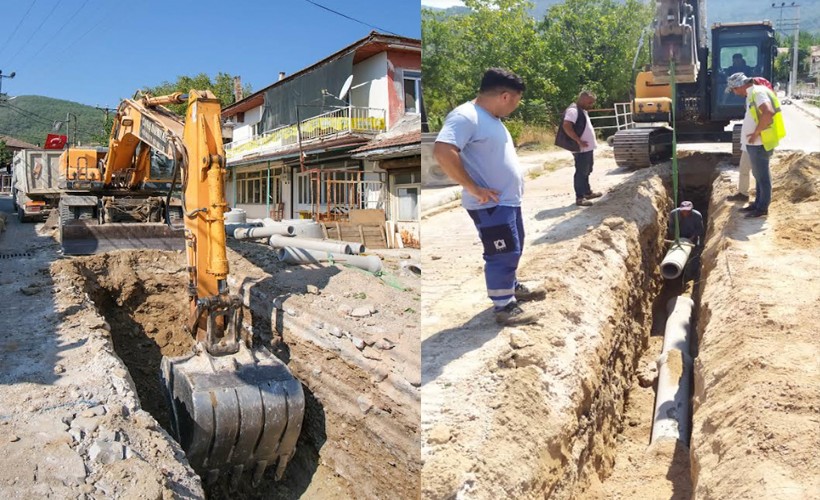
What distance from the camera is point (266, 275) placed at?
8.31 metres

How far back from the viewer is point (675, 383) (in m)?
4.64

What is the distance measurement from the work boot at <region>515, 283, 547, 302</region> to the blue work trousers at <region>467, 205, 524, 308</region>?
44 cm

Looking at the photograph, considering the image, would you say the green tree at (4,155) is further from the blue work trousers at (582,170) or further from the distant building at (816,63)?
the blue work trousers at (582,170)

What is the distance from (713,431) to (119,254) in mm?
7680

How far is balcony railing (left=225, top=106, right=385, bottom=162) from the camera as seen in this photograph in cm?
1556

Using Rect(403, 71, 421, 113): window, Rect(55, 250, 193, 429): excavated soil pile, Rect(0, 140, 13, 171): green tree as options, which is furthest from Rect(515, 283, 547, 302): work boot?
Rect(0, 140, 13, 171): green tree

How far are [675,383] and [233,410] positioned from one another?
10.6 ft

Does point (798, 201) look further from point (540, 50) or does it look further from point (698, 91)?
point (698, 91)

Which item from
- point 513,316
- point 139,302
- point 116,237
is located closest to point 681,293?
point 513,316

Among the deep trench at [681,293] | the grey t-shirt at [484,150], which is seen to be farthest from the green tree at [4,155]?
the grey t-shirt at [484,150]

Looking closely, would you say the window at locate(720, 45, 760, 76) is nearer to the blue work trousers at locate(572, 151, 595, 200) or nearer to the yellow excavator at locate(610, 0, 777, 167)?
the yellow excavator at locate(610, 0, 777, 167)

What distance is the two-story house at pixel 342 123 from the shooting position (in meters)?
14.8

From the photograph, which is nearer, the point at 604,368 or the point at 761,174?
the point at 604,368

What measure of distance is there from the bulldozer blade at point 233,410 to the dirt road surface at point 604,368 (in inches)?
65.7
